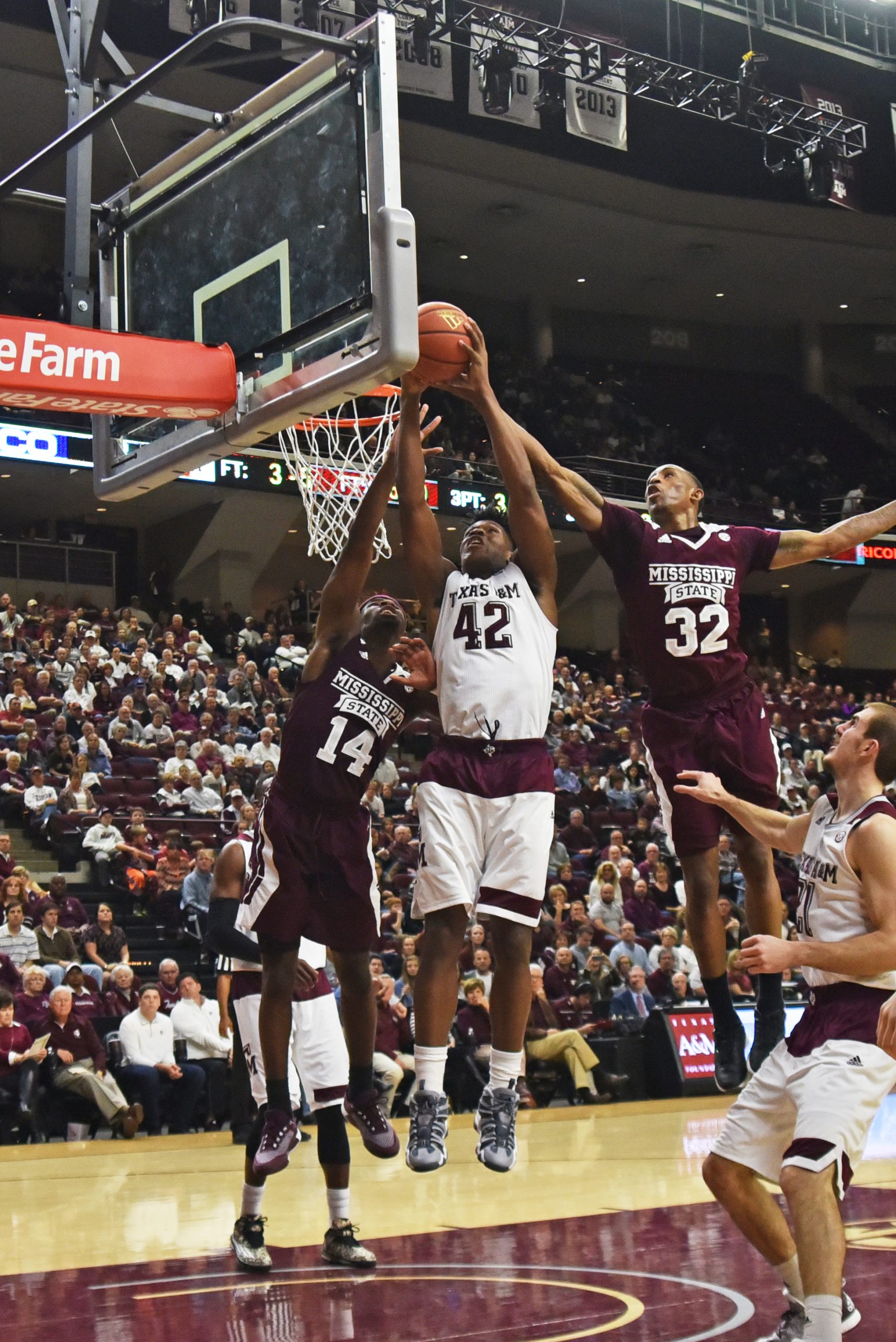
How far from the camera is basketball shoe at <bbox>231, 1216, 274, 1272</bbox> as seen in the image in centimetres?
671

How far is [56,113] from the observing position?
2325 cm

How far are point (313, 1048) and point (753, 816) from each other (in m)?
2.42

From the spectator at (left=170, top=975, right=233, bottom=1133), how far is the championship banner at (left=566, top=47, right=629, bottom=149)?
53.1ft

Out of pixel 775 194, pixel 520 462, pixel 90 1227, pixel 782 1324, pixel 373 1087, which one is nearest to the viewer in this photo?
pixel 782 1324

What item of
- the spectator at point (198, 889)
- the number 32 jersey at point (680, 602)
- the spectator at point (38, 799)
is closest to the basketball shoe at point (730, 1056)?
Answer: the number 32 jersey at point (680, 602)

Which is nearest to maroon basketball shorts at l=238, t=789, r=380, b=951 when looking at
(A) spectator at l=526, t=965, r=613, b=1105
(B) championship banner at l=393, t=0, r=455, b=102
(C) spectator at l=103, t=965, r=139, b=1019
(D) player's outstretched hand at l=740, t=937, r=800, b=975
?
(D) player's outstretched hand at l=740, t=937, r=800, b=975

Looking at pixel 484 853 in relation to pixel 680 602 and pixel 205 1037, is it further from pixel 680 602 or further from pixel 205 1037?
pixel 205 1037

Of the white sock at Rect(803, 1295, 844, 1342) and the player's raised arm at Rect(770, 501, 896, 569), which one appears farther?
the player's raised arm at Rect(770, 501, 896, 569)

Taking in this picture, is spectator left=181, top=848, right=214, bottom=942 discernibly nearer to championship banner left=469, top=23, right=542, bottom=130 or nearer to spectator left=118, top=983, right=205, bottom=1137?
spectator left=118, top=983, right=205, bottom=1137

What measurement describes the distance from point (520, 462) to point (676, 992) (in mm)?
10221

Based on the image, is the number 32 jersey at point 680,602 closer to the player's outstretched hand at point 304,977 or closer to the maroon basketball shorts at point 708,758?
the maroon basketball shorts at point 708,758

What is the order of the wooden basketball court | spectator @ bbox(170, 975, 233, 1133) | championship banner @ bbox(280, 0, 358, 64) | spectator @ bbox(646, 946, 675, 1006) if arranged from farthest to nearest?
championship banner @ bbox(280, 0, 358, 64) → spectator @ bbox(646, 946, 675, 1006) → spectator @ bbox(170, 975, 233, 1133) → the wooden basketball court

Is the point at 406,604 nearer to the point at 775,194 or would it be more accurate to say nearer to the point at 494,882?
the point at 775,194

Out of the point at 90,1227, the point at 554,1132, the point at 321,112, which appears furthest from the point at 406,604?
the point at 321,112
